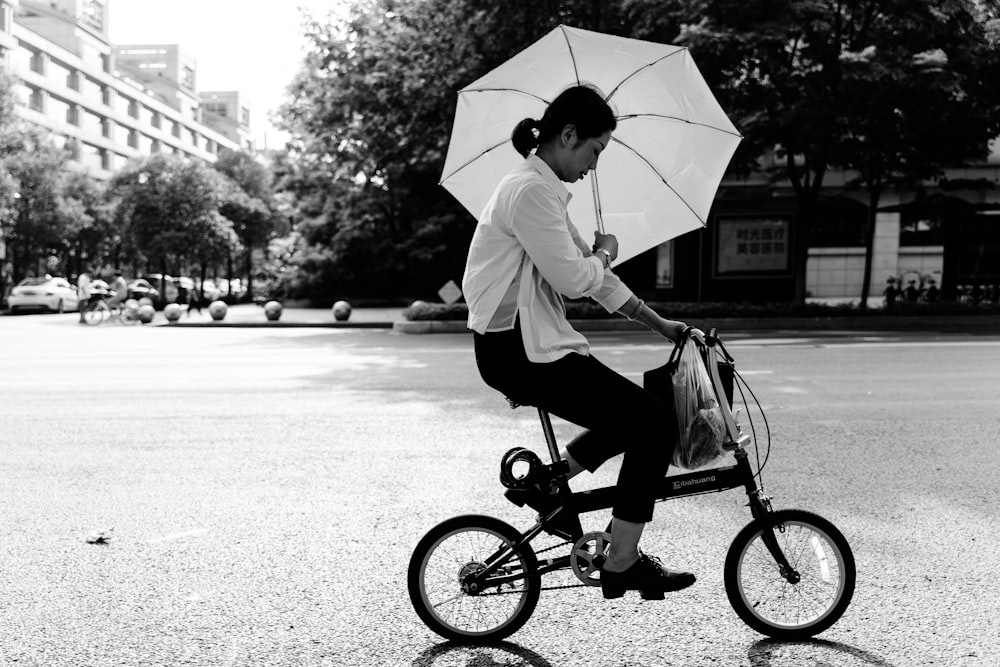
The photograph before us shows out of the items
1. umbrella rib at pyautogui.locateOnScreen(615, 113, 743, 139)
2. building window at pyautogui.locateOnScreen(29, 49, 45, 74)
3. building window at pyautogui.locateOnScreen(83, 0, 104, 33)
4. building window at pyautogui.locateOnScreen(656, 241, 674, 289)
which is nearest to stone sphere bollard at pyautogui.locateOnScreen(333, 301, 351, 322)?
building window at pyautogui.locateOnScreen(656, 241, 674, 289)

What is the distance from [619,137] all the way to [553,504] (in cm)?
173

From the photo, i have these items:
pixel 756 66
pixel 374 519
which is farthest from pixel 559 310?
pixel 756 66

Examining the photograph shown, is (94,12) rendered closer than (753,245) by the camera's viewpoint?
No

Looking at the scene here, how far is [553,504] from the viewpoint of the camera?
313cm

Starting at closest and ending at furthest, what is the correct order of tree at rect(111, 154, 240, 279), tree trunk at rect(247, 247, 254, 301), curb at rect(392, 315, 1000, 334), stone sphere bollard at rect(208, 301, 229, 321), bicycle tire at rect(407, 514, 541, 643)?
bicycle tire at rect(407, 514, 541, 643), curb at rect(392, 315, 1000, 334), stone sphere bollard at rect(208, 301, 229, 321), tree at rect(111, 154, 240, 279), tree trunk at rect(247, 247, 254, 301)

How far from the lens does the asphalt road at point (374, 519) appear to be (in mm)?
3201

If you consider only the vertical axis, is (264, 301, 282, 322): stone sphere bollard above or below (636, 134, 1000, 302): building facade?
below

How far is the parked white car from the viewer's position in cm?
3180

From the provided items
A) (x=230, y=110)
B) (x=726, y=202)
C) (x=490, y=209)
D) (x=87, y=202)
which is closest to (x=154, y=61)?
(x=230, y=110)

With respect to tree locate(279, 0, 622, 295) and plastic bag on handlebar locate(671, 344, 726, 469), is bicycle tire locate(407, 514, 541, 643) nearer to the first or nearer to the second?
plastic bag on handlebar locate(671, 344, 726, 469)

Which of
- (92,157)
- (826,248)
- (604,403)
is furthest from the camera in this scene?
(92,157)

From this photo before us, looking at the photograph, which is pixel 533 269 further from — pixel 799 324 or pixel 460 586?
pixel 799 324

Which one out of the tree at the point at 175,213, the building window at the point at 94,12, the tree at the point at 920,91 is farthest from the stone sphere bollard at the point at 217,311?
the building window at the point at 94,12

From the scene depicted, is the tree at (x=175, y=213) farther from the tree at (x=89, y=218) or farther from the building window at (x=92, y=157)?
the building window at (x=92, y=157)
